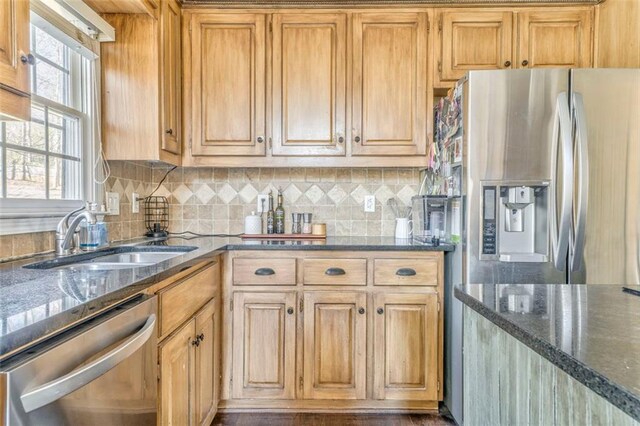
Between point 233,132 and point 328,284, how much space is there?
1071 mm

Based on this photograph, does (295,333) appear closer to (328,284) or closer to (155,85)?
(328,284)

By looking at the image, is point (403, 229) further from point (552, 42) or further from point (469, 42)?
point (552, 42)

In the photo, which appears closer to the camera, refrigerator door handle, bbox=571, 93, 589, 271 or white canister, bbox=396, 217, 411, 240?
refrigerator door handle, bbox=571, 93, 589, 271

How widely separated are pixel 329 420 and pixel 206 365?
2.40 feet

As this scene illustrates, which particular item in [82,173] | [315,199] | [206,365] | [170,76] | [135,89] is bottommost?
[206,365]

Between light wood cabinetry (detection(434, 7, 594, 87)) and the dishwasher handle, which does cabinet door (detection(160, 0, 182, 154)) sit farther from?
light wood cabinetry (detection(434, 7, 594, 87))

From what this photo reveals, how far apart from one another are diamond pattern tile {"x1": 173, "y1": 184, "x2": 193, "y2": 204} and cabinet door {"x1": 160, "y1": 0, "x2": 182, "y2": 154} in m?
0.42

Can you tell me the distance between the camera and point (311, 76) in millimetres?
2355

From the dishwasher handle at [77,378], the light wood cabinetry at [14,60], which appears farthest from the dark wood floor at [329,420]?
the light wood cabinetry at [14,60]

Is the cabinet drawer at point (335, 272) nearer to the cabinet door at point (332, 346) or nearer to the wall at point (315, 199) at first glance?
the cabinet door at point (332, 346)

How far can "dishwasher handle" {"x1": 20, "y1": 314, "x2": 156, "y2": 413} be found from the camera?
690mm

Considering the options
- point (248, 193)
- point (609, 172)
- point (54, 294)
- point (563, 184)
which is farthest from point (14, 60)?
point (609, 172)

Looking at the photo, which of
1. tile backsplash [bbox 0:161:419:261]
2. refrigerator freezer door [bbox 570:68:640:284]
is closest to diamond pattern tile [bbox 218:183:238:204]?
tile backsplash [bbox 0:161:419:261]

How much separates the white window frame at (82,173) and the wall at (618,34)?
2.79 metres
